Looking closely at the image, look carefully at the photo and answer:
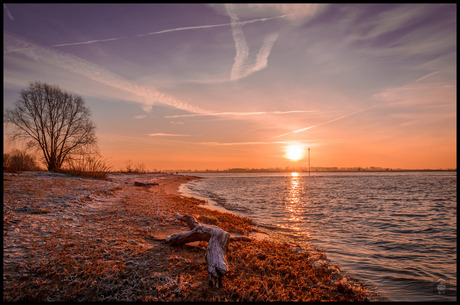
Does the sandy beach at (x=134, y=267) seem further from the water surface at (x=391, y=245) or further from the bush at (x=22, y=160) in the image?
the bush at (x=22, y=160)

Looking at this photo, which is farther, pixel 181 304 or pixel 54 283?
pixel 54 283

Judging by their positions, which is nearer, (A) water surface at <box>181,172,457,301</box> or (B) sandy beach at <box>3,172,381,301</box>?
(B) sandy beach at <box>3,172,381,301</box>

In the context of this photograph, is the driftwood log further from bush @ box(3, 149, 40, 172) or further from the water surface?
bush @ box(3, 149, 40, 172)

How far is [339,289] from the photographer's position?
5.74 meters

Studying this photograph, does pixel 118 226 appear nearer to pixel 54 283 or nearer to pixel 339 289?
pixel 54 283

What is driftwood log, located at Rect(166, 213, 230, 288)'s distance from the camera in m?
5.19

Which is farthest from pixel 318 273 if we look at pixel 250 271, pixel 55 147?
pixel 55 147

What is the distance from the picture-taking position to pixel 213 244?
6203mm

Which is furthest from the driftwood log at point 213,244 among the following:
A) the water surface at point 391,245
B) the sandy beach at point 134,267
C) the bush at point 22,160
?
the bush at point 22,160

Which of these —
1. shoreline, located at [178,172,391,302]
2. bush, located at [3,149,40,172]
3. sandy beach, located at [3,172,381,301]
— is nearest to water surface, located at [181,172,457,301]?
shoreline, located at [178,172,391,302]

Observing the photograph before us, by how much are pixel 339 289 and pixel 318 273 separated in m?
0.86

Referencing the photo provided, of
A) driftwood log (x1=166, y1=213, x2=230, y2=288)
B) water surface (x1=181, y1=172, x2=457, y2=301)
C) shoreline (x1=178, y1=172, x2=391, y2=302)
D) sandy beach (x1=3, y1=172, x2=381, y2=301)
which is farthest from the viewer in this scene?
water surface (x1=181, y1=172, x2=457, y2=301)

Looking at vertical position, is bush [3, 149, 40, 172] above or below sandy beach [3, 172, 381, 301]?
above

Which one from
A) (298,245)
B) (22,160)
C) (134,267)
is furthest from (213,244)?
(22,160)
